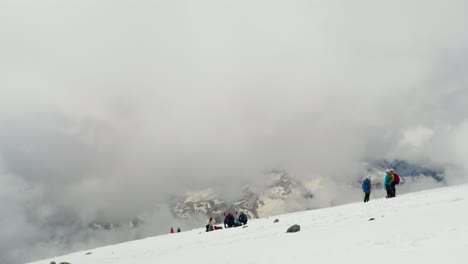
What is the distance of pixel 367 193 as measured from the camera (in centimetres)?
3347

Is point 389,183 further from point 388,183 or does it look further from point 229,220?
point 229,220

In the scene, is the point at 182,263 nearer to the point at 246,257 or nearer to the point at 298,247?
the point at 246,257

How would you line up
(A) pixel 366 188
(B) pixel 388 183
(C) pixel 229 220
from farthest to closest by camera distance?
1. (C) pixel 229 220
2. (A) pixel 366 188
3. (B) pixel 388 183

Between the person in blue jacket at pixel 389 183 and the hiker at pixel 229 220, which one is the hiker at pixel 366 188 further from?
the hiker at pixel 229 220

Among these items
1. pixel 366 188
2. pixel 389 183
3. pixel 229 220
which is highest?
pixel 366 188

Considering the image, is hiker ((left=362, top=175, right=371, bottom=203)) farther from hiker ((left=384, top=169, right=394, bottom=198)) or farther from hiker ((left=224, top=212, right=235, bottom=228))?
hiker ((left=224, top=212, right=235, bottom=228))

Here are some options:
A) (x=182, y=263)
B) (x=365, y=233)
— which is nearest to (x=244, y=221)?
(x=182, y=263)

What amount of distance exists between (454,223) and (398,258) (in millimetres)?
4130

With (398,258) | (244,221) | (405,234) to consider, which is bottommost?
(398,258)

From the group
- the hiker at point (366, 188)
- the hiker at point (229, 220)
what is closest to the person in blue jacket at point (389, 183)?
the hiker at point (366, 188)

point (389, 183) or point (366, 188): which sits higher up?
point (366, 188)

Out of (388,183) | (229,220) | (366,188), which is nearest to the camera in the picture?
(388,183)

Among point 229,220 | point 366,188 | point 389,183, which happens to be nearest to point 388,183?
point 389,183

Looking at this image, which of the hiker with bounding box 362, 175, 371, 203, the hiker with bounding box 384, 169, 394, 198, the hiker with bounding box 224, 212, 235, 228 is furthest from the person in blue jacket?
the hiker with bounding box 224, 212, 235, 228
